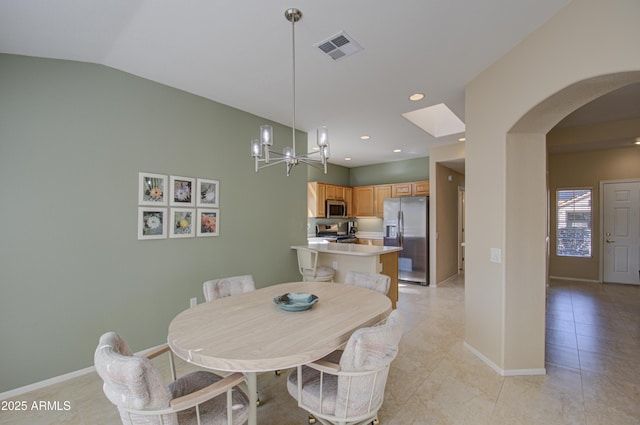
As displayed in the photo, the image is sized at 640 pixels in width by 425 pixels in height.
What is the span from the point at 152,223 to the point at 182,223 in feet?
0.97

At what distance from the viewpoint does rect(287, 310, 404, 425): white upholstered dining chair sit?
4.48ft

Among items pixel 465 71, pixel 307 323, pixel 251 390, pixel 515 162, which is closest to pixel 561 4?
pixel 465 71

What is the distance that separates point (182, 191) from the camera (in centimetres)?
309

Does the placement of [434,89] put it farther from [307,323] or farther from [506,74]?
[307,323]

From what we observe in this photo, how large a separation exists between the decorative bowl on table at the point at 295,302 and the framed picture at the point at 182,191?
1740 mm

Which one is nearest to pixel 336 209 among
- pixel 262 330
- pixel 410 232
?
pixel 410 232

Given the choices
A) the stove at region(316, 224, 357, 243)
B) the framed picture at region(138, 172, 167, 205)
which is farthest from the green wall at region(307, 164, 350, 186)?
the framed picture at region(138, 172, 167, 205)

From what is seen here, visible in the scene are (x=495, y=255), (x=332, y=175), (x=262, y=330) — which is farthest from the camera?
(x=332, y=175)

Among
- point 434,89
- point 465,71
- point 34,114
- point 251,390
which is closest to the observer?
point 251,390

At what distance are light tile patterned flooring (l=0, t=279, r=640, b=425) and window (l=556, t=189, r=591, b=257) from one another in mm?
2822

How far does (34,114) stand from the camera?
2.29m

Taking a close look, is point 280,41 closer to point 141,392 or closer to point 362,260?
point 141,392

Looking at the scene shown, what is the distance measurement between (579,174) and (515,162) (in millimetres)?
4875

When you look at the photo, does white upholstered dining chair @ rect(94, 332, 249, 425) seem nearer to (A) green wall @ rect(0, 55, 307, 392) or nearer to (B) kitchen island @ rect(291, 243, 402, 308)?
(A) green wall @ rect(0, 55, 307, 392)
